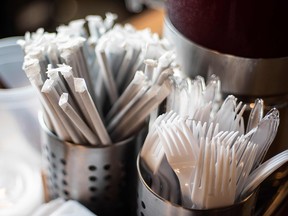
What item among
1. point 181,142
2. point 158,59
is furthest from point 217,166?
point 158,59

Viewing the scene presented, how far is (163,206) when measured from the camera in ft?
1.47

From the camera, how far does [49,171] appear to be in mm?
567

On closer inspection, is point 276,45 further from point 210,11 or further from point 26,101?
point 26,101

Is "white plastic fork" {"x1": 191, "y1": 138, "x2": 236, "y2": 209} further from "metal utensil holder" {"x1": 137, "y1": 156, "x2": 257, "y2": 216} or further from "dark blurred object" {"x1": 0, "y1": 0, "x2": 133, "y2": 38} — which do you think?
"dark blurred object" {"x1": 0, "y1": 0, "x2": 133, "y2": 38}

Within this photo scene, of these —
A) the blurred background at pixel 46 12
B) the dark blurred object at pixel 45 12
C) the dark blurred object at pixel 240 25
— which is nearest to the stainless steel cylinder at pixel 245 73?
the dark blurred object at pixel 240 25

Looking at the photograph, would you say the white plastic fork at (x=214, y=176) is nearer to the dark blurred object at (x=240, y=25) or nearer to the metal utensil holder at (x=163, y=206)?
the metal utensil holder at (x=163, y=206)

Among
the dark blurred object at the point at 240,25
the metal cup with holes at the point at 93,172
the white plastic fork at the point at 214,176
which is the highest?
the dark blurred object at the point at 240,25

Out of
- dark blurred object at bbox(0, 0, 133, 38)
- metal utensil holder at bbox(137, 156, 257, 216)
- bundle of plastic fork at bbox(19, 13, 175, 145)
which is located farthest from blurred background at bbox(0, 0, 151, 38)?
metal utensil holder at bbox(137, 156, 257, 216)

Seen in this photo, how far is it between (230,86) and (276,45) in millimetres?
63

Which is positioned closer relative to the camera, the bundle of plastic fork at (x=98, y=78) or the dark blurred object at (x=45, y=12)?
the bundle of plastic fork at (x=98, y=78)

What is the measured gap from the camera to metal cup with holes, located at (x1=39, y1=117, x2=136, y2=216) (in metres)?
0.51

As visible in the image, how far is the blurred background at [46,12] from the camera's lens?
60.1 inches

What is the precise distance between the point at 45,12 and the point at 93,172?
3.88 ft

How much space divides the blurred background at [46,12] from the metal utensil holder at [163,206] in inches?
41.4
